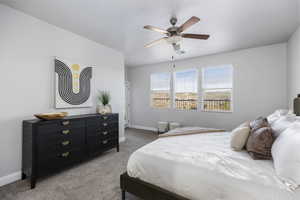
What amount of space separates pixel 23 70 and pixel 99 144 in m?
1.93

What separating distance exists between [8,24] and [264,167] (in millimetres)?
3851

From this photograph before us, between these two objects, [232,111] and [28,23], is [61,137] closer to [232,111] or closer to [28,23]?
[28,23]

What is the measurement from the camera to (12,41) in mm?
2152

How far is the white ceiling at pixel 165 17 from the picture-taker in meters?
2.02

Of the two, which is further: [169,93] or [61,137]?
[169,93]

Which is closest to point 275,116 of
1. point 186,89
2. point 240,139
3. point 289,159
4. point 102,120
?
point 240,139

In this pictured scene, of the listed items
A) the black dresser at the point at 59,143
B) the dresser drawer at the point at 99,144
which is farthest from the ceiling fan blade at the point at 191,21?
the dresser drawer at the point at 99,144

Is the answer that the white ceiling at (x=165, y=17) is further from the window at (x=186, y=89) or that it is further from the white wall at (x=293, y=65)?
the window at (x=186, y=89)

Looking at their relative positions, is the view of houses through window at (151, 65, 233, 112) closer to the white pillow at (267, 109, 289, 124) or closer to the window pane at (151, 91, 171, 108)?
the window pane at (151, 91, 171, 108)

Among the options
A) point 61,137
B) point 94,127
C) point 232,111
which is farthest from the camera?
point 232,111

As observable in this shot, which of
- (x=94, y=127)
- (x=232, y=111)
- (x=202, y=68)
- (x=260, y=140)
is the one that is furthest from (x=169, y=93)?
(x=260, y=140)

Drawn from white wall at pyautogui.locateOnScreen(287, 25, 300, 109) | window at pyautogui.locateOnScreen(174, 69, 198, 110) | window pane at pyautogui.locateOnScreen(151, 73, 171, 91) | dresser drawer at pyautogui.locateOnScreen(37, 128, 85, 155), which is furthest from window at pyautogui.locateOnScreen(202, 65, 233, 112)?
dresser drawer at pyautogui.locateOnScreen(37, 128, 85, 155)

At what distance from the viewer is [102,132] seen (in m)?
3.03

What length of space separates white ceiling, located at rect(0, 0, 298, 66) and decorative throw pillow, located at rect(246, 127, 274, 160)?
1881 millimetres
